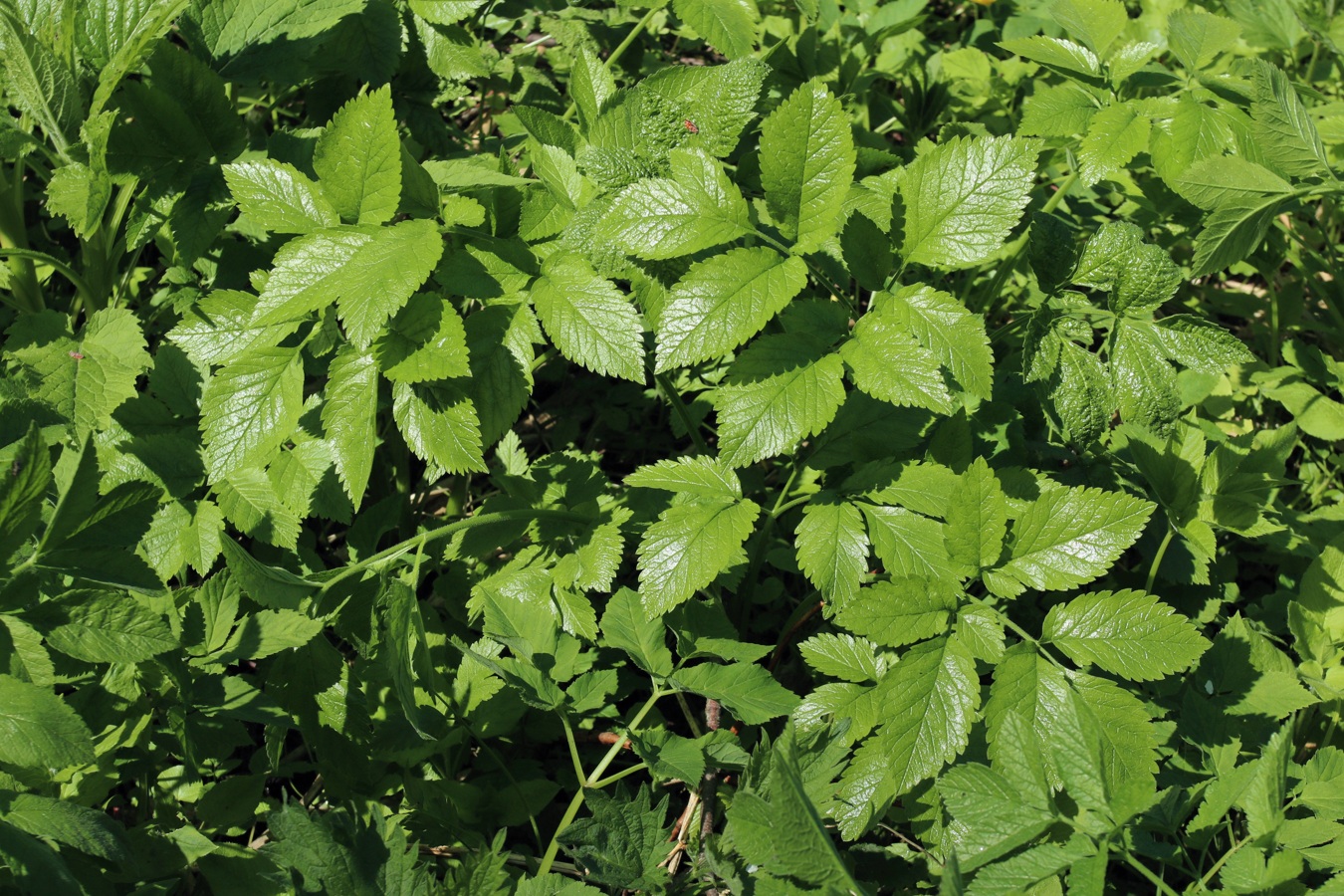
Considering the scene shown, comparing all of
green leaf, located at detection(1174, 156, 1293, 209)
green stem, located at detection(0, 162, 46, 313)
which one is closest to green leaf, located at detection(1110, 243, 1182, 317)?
green leaf, located at detection(1174, 156, 1293, 209)

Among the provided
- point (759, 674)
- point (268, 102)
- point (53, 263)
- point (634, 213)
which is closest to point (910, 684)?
point (759, 674)

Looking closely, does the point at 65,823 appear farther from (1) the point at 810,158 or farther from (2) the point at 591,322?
(1) the point at 810,158

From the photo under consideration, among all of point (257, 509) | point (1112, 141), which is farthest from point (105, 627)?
point (1112, 141)

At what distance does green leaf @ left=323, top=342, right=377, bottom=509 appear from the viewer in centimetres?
191

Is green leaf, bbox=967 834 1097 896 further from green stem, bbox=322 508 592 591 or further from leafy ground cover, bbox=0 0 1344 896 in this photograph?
green stem, bbox=322 508 592 591

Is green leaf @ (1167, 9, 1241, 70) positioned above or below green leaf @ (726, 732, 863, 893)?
above

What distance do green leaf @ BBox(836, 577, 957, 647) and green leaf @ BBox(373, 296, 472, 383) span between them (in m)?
0.82

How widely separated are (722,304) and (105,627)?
3.87 feet

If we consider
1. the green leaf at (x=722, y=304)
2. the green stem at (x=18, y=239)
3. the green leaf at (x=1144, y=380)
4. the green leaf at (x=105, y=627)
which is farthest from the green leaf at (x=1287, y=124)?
the green stem at (x=18, y=239)

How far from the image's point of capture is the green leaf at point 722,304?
1763mm

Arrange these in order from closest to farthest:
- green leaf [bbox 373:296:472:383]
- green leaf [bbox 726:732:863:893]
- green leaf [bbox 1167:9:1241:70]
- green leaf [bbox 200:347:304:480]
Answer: green leaf [bbox 726:732:863:893]
green leaf [bbox 373:296:472:383]
green leaf [bbox 200:347:304:480]
green leaf [bbox 1167:9:1241:70]

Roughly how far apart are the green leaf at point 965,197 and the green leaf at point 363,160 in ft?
3.20

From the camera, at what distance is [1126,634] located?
181cm

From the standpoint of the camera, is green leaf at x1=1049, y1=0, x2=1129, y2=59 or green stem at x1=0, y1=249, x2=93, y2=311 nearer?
green stem at x1=0, y1=249, x2=93, y2=311
